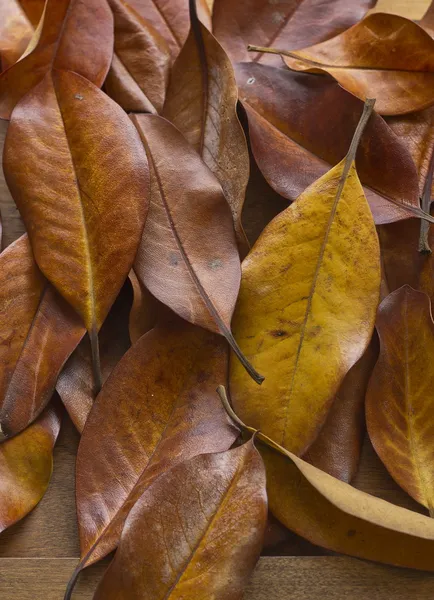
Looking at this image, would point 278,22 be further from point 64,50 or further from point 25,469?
point 25,469

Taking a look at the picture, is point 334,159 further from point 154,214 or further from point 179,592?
point 179,592

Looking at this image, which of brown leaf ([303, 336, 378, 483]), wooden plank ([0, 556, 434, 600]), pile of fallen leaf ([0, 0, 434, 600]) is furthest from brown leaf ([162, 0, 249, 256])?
wooden plank ([0, 556, 434, 600])

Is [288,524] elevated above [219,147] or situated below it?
below

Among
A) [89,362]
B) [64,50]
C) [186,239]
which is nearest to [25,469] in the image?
[89,362]

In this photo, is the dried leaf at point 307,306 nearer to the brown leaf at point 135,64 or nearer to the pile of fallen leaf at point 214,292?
the pile of fallen leaf at point 214,292

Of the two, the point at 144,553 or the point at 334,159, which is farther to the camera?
the point at 334,159

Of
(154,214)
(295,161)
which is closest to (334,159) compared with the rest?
(295,161)
